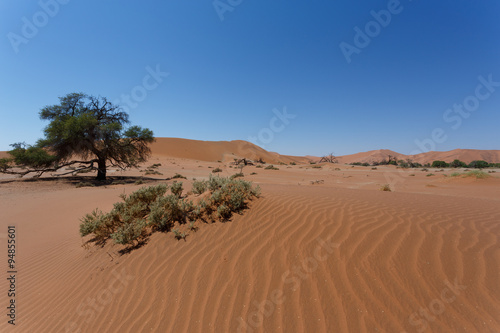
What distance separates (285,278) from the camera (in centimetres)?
252

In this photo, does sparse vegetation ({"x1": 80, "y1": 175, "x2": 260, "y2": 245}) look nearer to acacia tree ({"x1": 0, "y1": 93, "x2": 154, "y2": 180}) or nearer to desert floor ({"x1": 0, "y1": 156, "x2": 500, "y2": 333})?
desert floor ({"x1": 0, "y1": 156, "x2": 500, "y2": 333})

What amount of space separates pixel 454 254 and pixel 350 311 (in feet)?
5.96

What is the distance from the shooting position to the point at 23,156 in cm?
1408

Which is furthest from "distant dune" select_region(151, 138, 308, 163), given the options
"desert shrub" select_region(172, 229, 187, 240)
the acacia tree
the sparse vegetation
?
"desert shrub" select_region(172, 229, 187, 240)

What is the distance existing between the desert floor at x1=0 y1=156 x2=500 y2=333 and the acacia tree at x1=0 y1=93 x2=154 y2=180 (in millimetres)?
12807

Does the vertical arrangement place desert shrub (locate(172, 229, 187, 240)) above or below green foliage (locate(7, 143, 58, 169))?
below

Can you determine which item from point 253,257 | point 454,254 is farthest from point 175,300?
point 454,254

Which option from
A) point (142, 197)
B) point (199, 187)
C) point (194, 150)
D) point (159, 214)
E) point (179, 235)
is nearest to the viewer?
point (179, 235)

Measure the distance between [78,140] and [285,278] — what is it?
17.6 metres

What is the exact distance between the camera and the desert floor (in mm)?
2045

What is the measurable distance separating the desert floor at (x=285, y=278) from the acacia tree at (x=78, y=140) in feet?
42.0

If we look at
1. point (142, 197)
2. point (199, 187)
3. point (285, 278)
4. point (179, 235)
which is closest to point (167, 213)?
point (179, 235)

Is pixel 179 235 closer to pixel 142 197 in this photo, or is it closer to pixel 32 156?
pixel 142 197

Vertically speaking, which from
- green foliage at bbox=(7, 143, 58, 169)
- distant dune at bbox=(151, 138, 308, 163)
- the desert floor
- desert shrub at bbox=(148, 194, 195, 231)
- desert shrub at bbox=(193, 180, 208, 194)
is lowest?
the desert floor
